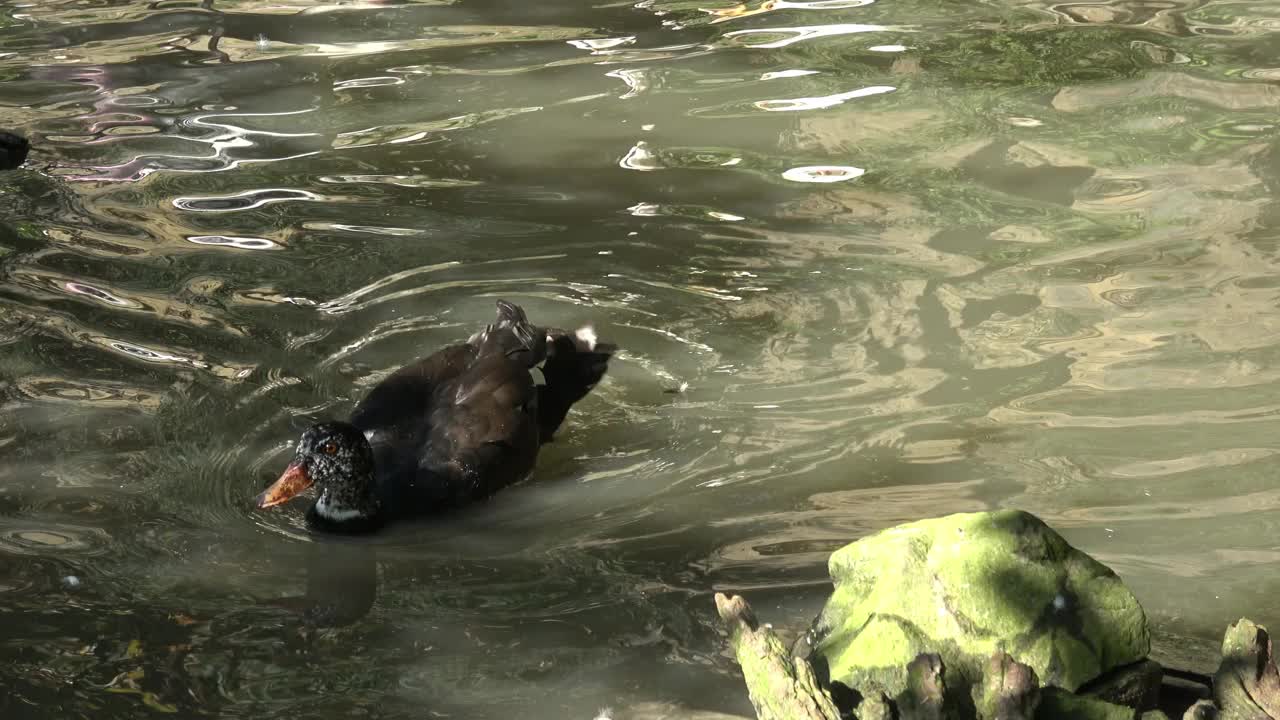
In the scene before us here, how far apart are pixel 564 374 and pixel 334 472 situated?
1336 millimetres

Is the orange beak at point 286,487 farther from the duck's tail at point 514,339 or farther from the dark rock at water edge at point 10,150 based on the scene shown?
the dark rock at water edge at point 10,150

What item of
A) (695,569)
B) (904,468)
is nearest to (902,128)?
(904,468)

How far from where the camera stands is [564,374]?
672cm

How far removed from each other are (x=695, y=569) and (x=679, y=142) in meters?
4.70

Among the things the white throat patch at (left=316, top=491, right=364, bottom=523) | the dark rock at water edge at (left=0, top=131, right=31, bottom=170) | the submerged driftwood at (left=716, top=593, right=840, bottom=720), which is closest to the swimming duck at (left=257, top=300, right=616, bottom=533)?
the white throat patch at (left=316, top=491, right=364, bottom=523)

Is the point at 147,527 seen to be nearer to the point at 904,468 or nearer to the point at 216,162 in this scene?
the point at 904,468

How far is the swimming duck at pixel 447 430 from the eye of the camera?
5898 mm

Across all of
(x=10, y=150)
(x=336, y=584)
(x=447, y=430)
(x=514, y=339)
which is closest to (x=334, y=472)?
(x=336, y=584)

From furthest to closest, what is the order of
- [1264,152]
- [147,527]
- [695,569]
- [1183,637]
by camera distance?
[1264,152] < [147,527] < [695,569] < [1183,637]

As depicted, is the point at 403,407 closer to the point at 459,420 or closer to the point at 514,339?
the point at 459,420

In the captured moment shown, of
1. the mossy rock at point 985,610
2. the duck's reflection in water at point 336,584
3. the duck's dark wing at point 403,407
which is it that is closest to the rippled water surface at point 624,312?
the duck's reflection in water at point 336,584

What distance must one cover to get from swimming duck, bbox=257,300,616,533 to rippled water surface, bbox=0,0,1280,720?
14 cm

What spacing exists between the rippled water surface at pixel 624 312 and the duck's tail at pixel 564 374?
6.0 inches

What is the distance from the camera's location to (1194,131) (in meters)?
9.35
